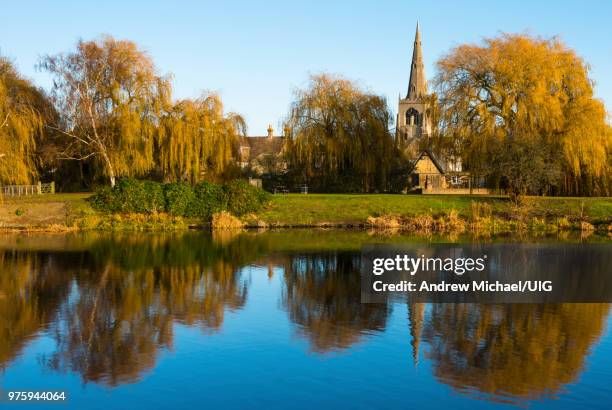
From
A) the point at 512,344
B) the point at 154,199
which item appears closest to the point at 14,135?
the point at 154,199

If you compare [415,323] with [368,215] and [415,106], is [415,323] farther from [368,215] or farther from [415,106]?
[415,106]

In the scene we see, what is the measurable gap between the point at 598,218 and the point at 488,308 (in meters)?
27.6

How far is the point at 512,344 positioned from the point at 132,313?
339 inches

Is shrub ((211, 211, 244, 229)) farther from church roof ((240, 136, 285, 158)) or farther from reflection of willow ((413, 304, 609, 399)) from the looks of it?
church roof ((240, 136, 285, 158))

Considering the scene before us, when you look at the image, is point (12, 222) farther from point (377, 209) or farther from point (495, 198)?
point (495, 198)

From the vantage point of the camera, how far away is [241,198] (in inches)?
1698

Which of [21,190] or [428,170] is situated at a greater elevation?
[428,170]

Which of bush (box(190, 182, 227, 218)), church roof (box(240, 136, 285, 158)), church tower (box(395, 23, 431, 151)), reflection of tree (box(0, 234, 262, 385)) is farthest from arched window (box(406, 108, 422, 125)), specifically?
reflection of tree (box(0, 234, 262, 385))

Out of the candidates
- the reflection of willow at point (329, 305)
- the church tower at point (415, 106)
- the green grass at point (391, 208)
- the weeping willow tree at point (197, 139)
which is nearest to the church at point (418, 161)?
the church tower at point (415, 106)

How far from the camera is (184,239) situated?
113ft

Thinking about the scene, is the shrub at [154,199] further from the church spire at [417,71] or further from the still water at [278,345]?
the church spire at [417,71]

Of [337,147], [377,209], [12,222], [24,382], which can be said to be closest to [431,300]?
[24,382]

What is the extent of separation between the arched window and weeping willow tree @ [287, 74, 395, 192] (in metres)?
73.2

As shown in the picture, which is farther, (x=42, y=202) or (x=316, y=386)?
(x=42, y=202)
